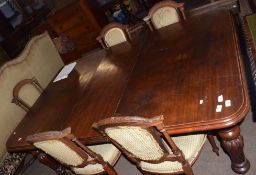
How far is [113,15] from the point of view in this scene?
22.4ft

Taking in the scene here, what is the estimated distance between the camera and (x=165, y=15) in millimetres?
3174

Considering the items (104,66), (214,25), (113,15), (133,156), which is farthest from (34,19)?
(133,156)

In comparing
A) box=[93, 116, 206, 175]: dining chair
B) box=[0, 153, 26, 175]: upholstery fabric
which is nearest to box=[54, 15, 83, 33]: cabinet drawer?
box=[0, 153, 26, 175]: upholstery fabric

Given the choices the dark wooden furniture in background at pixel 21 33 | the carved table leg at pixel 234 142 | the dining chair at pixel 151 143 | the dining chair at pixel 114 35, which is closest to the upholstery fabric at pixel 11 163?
the dining chair at pixel 114 35

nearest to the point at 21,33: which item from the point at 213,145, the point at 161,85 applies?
the point at 161,85

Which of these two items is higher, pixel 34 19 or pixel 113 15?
pixel 34 19

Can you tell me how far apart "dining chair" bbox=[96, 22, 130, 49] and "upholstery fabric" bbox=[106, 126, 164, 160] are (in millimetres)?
1777

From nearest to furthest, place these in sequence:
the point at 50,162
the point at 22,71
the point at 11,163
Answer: the point at 50,162, the point at 11,163, the point at 22,71

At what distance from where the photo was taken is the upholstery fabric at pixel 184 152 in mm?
1967

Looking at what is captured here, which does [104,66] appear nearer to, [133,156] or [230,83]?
[133,156]

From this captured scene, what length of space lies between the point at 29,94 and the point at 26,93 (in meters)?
0.04

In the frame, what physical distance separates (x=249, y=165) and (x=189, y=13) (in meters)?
1.83

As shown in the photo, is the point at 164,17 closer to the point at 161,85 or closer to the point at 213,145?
the point at 161,85

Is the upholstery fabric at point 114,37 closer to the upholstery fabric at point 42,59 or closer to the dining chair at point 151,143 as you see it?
the upholstery fabric at point 42,59
